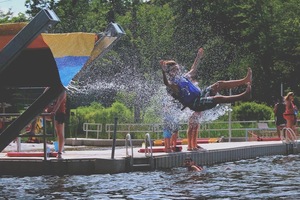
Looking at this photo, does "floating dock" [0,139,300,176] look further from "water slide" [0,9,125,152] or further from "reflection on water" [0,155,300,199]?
"water slide" [0,9,125,152]

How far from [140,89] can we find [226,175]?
74.1 feet

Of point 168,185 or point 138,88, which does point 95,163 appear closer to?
point 168,185

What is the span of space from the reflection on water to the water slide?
2.11m

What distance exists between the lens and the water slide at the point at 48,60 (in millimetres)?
11203

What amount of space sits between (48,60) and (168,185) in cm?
423

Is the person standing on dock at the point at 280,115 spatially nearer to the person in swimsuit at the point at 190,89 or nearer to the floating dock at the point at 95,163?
the floating dock at the point at 95,163

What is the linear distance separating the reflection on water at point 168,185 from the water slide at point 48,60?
2.11 metres

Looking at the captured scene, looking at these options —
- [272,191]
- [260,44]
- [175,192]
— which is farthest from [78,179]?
[260,44]

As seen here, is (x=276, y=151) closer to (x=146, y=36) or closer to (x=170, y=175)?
(x=170, y=175)

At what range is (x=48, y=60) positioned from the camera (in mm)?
11641

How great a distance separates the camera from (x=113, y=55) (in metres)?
48.3

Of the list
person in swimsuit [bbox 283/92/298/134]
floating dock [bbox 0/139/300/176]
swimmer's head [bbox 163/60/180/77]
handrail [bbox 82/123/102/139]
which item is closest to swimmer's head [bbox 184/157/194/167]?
floating dock [bbox 0/139/300/176]

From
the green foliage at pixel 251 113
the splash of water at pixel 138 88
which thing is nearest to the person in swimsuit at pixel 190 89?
the splash of water at pixel 138 88

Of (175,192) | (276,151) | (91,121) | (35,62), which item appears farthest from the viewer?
(91,121)
